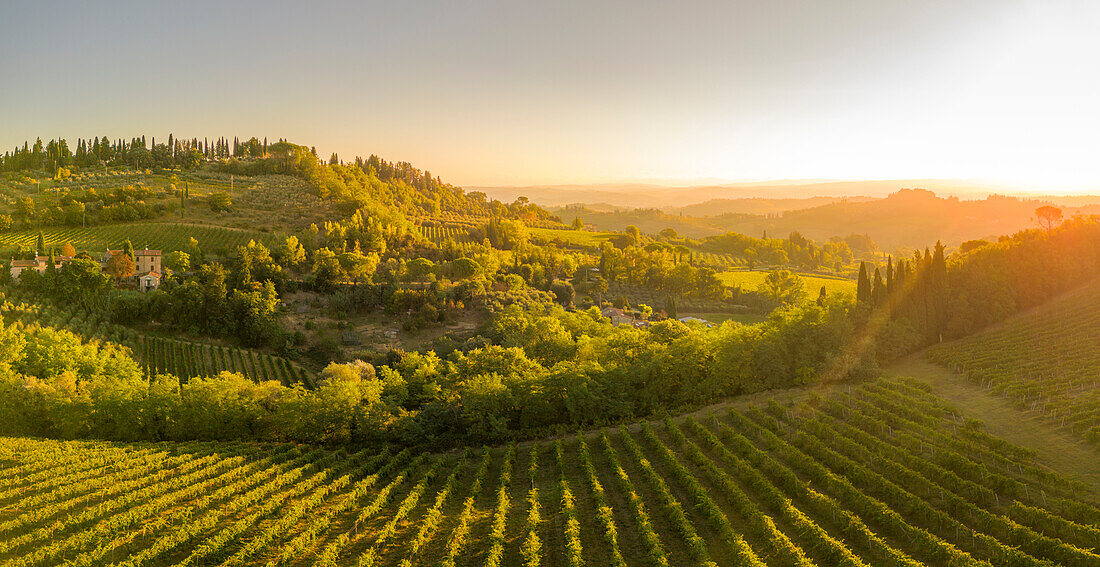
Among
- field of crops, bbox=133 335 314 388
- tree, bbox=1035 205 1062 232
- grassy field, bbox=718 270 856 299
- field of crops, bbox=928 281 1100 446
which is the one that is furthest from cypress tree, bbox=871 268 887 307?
field of crops, bbox=133 335 314 388

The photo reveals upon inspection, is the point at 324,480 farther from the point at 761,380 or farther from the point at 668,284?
the point at 668,284

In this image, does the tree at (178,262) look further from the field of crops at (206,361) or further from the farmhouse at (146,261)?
the field of crops at (206,361)

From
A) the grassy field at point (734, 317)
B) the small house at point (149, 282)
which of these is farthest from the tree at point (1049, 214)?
the small house at point (149, 282)

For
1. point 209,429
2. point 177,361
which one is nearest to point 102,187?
point 177,361

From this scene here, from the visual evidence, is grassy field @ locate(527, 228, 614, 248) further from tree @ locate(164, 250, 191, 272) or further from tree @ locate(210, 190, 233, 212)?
tree @ locate(164, 250, 191, 272)

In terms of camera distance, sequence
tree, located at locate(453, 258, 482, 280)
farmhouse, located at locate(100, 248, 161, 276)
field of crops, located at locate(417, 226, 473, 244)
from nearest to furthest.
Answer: farmhouse, located at locate(100, 248, 161, 276) → tree, located at locate(453, 258, 482, 280) → field of crops, located at locate(417, 226, 473, 244)

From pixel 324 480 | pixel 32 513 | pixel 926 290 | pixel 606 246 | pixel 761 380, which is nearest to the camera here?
pixel 32 513

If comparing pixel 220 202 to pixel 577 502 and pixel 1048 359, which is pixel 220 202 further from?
pixel 1048 359
